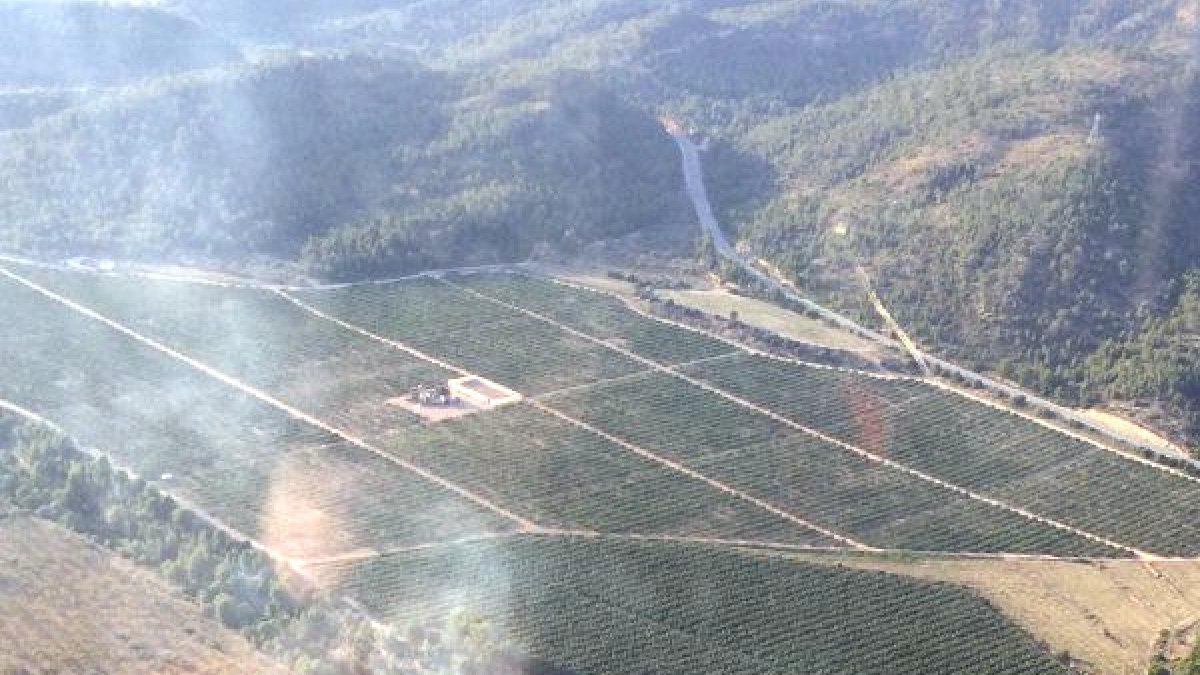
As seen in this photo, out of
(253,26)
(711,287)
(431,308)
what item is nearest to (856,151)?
(711,287)

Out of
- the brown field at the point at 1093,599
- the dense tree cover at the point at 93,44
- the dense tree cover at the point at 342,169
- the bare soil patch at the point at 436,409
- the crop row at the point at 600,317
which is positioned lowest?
the brown field at the point at 1093,599

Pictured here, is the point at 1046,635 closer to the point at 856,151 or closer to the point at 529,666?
the point at 529,666

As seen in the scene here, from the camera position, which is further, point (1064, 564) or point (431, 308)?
point (431, 308)

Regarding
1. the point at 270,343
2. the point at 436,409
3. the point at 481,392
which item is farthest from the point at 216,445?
the point at 481,392

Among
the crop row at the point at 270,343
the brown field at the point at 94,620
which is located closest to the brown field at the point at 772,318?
the crop row at the point at 270,343

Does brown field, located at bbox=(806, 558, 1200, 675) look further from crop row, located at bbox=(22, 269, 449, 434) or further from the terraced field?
crop row, located at bbox=(22, 269, 449, 434)

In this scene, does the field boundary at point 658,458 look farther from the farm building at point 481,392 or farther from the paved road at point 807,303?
the paved road at point 807,303

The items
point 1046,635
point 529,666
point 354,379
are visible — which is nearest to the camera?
point 529,666
